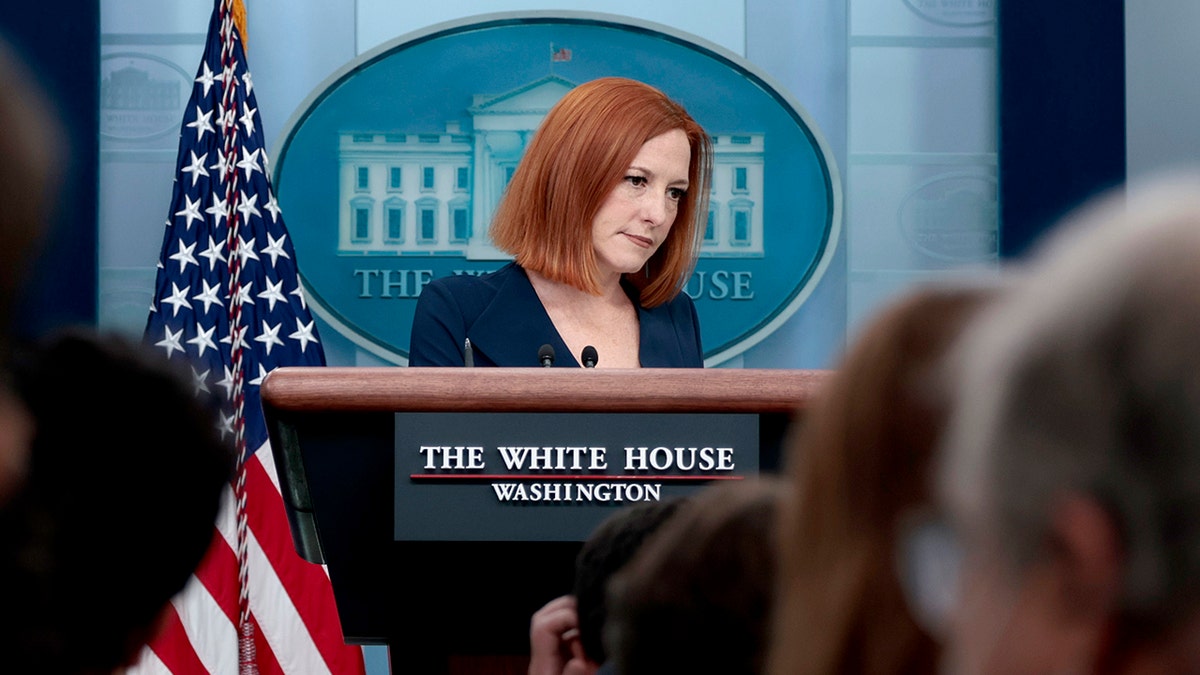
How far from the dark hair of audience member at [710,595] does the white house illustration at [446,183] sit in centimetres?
354

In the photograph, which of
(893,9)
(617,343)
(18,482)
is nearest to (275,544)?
(617,343)

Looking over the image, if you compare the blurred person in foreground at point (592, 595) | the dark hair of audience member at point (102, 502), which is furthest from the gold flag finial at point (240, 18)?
the dark hair of audience member at point (102, 502)

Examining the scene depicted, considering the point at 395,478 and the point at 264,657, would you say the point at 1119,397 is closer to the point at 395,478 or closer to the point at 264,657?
the point at 395,478

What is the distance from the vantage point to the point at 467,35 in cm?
442

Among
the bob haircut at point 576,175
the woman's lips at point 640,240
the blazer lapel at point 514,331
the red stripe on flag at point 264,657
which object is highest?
the bob haircut at point 576,175

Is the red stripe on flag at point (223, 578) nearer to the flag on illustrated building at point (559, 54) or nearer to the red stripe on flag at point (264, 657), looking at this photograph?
the red stripe on flag at point (264, 657)

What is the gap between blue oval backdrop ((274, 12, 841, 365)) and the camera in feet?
14.4

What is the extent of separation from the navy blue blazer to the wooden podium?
71cm

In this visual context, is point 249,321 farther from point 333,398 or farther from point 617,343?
point 333,398

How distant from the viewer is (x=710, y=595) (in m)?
0.89

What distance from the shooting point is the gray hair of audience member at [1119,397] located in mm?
502

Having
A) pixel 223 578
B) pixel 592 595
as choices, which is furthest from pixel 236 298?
pixel 592 595

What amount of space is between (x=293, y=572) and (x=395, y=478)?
2.04 metres

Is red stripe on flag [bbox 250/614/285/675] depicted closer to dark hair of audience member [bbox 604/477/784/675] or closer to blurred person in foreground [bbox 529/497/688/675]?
blurred person in foreground [bbox 529/497/688/675]
